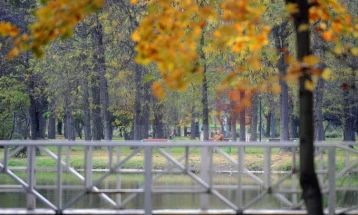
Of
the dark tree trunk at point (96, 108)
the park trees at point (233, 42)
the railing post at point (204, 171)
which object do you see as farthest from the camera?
the dark tree trunk at point (96, 108)

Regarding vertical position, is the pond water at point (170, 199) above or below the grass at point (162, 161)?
below

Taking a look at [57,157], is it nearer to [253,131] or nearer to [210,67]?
[210,67]

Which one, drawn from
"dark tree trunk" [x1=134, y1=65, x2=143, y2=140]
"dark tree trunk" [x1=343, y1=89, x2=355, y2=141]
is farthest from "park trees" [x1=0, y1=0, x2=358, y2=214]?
"dark tree trunk" [x1=343, y1=89, x2=355, y2=141]

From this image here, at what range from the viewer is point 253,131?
47375 millimetres

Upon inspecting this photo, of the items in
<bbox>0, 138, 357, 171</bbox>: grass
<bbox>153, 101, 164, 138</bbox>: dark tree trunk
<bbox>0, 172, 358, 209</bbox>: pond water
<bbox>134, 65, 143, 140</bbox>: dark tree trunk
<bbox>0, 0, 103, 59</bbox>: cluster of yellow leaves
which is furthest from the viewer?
<bbox>153, 101, 164, 138</bbox>: dark tree trunk

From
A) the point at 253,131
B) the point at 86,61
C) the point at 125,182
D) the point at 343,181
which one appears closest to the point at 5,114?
the point at 86,61

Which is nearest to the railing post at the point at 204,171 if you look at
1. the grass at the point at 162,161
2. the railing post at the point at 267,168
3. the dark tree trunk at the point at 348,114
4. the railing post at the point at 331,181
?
the railing post at the point at 267,168

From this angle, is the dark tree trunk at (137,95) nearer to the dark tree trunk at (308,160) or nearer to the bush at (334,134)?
the dark tree trunk at (308,160)

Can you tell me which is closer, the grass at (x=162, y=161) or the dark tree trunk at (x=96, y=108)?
the grass at (x=162, y=161)

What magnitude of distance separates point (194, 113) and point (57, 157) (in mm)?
36659

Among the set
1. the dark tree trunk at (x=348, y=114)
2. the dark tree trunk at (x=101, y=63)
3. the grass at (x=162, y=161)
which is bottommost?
the grass at (x=162, y=161)

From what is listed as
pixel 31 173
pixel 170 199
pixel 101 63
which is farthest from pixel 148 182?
pixel 101 63

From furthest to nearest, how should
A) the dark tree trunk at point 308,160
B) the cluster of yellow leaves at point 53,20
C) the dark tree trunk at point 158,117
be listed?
1. the dark tree trunk at point 158,117
2. the dark tree trunk at point 308,160
3. the cluster of yellow leaves at point 53,20

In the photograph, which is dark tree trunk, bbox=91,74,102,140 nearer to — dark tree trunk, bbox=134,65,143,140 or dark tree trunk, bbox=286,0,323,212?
dark tree trunk, bbox=134,65,143,140
